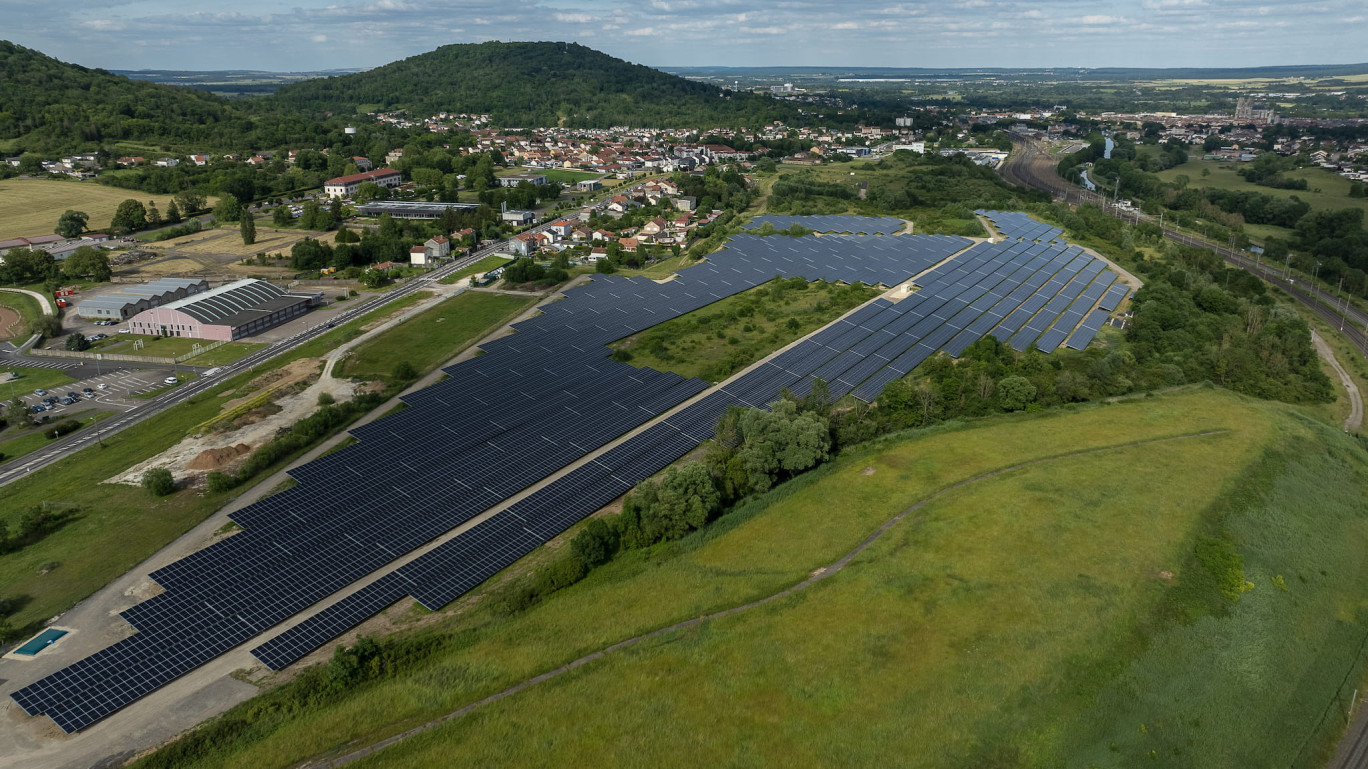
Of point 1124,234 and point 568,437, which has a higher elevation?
point 1124,234

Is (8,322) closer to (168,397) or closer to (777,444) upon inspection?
(168,397)

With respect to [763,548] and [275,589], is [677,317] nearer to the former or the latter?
[763,548]

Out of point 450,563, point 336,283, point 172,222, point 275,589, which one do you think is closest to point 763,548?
point 450,563

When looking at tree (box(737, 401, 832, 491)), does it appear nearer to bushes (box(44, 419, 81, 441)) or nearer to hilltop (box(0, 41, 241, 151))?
bushes (box(44, 419, 81, 441))

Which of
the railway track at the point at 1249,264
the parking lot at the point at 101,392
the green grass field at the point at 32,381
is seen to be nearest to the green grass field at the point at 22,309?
the green grass field at the point at 32,381

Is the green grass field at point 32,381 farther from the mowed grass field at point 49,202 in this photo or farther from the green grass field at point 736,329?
the mowed grass field at point 49,202

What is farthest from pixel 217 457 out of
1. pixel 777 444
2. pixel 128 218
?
pixel 128 218
